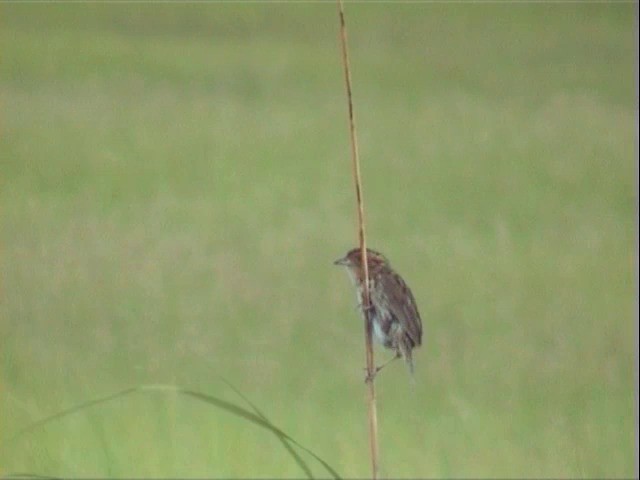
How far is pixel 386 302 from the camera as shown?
98 centimetres

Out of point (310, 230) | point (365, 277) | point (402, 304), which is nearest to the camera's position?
point (365, 277)

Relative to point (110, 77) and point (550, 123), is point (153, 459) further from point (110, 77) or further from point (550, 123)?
point (550, 123)

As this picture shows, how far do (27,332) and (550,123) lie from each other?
0.59 m

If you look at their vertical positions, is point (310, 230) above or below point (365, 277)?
above

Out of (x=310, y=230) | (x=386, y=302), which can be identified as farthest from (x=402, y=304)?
(x=310, y=230)

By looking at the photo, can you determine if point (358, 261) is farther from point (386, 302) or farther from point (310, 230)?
point (310, 230)

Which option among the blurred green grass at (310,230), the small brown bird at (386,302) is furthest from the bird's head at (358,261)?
the blurred green grass at (310,230)

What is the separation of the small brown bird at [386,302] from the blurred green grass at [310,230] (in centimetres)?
6

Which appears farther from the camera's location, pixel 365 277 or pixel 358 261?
pixel 358 261

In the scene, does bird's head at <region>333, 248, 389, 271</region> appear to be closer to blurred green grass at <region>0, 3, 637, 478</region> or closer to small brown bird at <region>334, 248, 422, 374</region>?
small brown bird at <region>334, 248, 422, 374</region>

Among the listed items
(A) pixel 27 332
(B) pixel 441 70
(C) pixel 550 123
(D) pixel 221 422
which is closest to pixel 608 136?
(C) pixel 550 123

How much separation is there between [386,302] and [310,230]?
0.63 ft

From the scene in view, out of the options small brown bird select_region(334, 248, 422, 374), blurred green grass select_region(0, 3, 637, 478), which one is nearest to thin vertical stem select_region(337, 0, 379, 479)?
small brown bird select_region(334, 248, 422, 374)

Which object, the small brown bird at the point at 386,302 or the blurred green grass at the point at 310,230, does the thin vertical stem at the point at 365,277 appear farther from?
the blurred green grass at the point at 310,230
